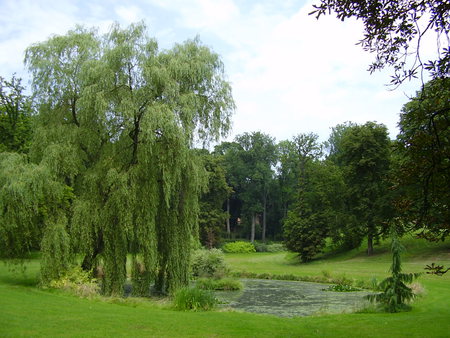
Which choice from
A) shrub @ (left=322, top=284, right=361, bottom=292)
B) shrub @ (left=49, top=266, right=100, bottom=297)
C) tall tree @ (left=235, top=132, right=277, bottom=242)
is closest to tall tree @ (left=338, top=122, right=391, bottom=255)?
shrub @ (left=322, top=284, right=361, bottom=292)

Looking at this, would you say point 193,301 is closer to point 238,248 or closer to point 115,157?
point 115,157

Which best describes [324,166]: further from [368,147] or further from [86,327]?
[86,327]

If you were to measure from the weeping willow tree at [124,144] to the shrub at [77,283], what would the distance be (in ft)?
1.57

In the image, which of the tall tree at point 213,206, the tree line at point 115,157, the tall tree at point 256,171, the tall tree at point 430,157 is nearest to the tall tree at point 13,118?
the tree line at point 115,157

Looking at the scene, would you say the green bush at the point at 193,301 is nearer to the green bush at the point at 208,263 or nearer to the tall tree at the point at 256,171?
the green bush at the point at 208,263

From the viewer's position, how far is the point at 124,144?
19.1 meters

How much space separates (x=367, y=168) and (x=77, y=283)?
2990cm

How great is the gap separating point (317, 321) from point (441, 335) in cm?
344

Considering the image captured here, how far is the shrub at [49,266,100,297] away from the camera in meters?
15.8

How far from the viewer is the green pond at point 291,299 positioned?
16641 mm

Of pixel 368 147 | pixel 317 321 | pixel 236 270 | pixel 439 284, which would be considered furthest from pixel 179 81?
pixel 368 147

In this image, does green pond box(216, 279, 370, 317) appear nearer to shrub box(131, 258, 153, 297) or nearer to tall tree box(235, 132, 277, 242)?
shrub box(131, 258, 153, 297)

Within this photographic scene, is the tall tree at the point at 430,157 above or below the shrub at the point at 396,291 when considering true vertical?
above

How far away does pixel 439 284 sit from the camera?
2119cm
